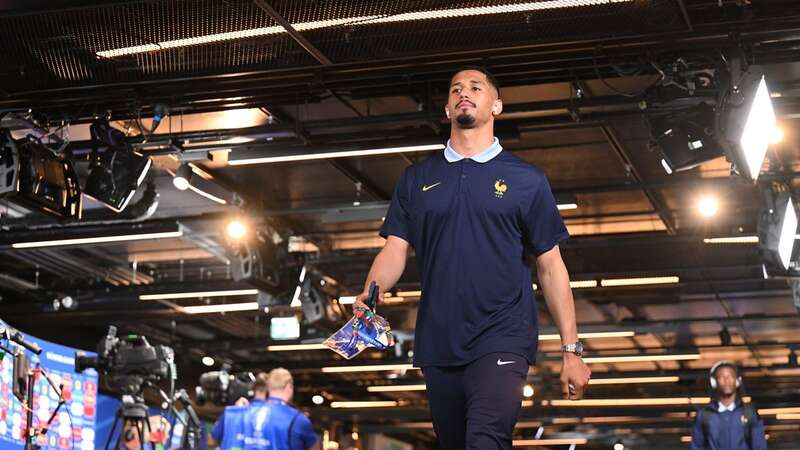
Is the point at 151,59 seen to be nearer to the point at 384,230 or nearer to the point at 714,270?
the point at 384,230

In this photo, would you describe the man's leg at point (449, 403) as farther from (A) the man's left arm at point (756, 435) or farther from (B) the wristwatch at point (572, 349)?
(A) the man's left arm at point (756, 435)

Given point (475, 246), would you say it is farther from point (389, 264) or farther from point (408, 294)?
point (408, 294)

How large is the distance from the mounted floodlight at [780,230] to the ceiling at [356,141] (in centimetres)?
18

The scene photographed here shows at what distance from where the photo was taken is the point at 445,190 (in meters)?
3.43

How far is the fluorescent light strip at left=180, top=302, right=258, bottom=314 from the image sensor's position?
13352 millimetres

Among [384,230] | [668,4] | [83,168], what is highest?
[83,168]

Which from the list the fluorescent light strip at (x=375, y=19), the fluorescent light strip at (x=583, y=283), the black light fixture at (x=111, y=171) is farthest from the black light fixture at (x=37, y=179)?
the fluorescent light strip at (x=583, y=283)

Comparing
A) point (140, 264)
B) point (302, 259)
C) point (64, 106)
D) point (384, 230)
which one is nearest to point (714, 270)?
point (302, 259)

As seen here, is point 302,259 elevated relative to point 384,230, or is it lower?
elevated

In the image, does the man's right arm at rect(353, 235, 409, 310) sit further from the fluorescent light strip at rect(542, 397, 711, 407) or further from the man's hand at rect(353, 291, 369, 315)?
the fluorescent light strip at rect(542, 397, 711, 407)

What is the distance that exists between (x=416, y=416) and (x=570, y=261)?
6.74 m

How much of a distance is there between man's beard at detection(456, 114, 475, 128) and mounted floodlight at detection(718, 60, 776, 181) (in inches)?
150

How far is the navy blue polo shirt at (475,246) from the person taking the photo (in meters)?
3.24

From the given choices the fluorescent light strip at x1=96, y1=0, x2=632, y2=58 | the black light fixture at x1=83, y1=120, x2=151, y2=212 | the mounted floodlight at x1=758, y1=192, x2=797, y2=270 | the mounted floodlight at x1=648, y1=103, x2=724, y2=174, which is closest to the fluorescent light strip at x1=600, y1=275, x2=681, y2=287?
the mounted floodlight at x1=758, y1=192, x2=797, y2=270
